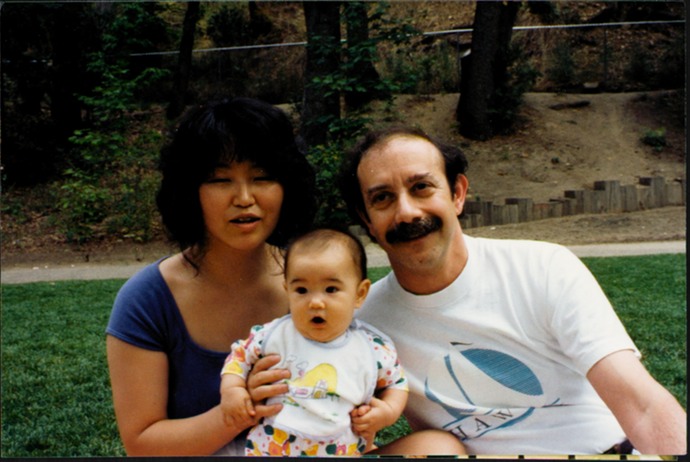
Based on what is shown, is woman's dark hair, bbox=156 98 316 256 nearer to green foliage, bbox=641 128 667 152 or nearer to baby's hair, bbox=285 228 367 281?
baby's hair, bbox=285 228 367 281

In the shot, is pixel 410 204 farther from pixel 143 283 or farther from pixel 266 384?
pixel 143 283

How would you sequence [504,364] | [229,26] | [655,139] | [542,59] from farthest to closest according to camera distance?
[229,26] < [542,59] < [655,139] < [504,364]

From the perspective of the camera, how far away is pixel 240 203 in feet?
5.47

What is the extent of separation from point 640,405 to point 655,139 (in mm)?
10628

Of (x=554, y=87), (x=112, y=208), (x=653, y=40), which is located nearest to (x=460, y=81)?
(x=554, y=87)

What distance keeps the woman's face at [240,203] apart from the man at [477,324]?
8.7 inches

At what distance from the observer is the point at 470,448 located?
69.3 inches

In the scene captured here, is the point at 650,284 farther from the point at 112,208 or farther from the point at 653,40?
the point at 653,40

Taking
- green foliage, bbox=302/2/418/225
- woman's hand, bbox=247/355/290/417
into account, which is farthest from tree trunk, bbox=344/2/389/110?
woman's hand, bbox=247/355/290/417

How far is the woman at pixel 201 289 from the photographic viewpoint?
5.53ft

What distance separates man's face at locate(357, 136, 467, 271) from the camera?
1688 millimetres

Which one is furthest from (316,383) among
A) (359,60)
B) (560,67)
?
(560,67)

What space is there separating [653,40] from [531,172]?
3381 mm

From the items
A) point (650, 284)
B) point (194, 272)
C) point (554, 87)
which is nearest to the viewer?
point (194, 272)
